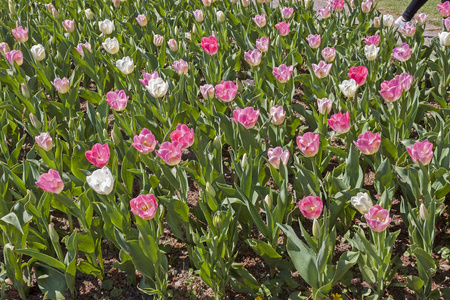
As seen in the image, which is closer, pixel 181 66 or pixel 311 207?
pixel 311 207

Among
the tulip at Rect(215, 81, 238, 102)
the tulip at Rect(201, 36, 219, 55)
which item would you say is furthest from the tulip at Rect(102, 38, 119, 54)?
the tulip at Rect(215, 81, 238, 102)

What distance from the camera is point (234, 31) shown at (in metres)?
4.11

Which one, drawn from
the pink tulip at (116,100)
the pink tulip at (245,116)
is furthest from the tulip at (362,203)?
the pink tulip at (116,100)

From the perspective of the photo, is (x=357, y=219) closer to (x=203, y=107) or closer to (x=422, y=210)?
(x=422, y=210)

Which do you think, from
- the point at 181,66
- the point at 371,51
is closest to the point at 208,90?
the point at 181,66

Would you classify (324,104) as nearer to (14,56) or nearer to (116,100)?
(116,100)

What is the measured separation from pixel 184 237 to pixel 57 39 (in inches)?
99.9

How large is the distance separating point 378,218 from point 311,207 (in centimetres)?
24

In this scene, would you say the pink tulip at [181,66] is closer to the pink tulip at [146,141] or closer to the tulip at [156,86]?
the tulip at [156,86]

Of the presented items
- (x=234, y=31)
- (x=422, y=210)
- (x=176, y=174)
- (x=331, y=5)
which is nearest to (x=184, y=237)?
(x=176, y=174)

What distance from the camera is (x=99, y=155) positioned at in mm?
2176

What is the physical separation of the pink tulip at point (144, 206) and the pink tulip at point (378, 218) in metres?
0.76

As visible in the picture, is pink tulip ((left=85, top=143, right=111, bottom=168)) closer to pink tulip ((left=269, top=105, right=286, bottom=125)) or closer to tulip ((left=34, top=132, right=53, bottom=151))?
tulip ((left=34, top=132, right=53, bottom=151))

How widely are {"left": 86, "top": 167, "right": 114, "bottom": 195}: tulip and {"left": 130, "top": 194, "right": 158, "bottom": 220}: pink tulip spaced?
0.15 metres
